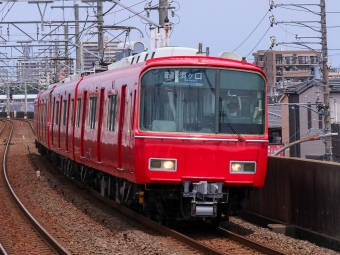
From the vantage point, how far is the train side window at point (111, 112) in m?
12.8

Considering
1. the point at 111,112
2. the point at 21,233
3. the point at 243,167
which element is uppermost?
the point at 111,112

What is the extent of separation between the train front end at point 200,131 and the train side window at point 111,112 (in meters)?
2.02

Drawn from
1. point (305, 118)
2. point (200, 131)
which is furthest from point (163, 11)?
point (305, 118)

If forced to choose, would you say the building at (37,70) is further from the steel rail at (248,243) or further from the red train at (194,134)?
the steel rail at (248,243)

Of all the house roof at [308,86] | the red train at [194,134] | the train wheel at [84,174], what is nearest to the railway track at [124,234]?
the red train at [194,134]

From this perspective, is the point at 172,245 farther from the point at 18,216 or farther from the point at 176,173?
the point at 18,216

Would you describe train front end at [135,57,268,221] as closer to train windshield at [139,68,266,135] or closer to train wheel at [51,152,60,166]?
train windshield at [139,68,266,135]

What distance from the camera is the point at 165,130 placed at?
35.3 feet

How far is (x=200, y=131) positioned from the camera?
35.6 feet

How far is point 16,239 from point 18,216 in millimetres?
2752

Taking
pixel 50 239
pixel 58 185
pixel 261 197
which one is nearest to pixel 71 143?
pixel 58 185

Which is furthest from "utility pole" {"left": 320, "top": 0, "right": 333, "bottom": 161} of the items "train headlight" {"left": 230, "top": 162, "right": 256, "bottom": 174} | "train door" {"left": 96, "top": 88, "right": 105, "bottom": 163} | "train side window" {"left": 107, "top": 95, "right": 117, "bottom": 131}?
"train headlight" {"left": 230, "top": 162, "right": 256, "bottom": 174}

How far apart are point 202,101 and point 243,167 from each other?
1135 millimetres

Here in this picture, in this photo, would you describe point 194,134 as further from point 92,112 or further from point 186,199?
point 92,112
